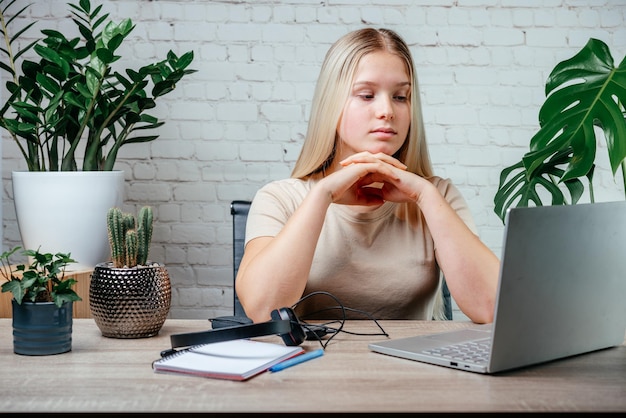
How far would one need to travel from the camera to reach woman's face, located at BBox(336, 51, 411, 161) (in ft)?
5.62

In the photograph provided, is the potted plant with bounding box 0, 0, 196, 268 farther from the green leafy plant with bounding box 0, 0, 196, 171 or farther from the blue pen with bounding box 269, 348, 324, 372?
the blue pen with bounding box 269, 348, 324, 372

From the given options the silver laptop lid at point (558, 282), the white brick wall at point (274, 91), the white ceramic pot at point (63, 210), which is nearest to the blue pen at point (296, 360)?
the silver laptop lid at point (558, 282)

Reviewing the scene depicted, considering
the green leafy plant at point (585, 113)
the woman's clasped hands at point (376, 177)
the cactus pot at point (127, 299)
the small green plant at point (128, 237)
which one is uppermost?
the green leafy plant at point (585, 113)

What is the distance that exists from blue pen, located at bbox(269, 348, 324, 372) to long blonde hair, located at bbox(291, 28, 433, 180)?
763mm

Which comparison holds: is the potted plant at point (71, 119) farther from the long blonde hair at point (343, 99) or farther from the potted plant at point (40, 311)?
the potted plant at point (40, 311)

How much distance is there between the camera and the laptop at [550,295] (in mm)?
995

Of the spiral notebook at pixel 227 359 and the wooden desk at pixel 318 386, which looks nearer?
the wooden desk at pixel 318 386

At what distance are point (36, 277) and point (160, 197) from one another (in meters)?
1.57

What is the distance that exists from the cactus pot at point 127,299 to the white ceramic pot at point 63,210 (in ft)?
3.21

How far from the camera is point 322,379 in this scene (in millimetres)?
1009

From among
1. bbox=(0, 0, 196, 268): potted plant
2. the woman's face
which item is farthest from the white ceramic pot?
the woman's face

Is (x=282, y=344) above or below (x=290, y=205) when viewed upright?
below

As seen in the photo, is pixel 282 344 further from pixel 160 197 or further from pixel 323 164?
pixel 160 197

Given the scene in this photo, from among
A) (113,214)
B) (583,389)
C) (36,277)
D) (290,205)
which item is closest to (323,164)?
(290,205)
